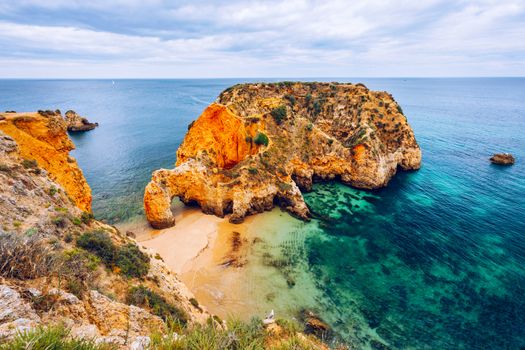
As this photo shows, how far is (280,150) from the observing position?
35.2 metres

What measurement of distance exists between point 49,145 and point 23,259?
47.7 ft

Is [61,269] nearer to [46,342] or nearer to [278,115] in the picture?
[46,342]

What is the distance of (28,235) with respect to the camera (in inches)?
414

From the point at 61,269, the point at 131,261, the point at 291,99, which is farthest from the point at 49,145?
the point at 291,99

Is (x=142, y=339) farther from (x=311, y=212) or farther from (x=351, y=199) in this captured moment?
(x=351, y=199)

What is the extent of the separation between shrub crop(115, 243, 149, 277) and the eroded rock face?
13051mm

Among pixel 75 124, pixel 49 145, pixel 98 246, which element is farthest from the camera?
pixel 75 124

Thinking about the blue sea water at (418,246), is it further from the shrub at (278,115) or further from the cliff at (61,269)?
the cliff at (61,269)

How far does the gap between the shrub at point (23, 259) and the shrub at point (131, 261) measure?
3.75 metres

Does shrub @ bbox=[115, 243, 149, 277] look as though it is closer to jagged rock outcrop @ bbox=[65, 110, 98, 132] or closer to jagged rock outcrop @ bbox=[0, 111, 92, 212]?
jagged rock outcrop @ bbox=[0, 111, 92, 212]


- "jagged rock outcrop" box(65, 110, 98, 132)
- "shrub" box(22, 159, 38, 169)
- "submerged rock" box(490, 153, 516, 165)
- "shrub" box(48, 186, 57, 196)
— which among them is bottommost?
→ "submerged rock" box(490, 153, 516, 165)

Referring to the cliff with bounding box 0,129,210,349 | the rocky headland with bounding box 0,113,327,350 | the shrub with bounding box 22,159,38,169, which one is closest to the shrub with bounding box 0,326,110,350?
the rocky headland with bounding box 0,113,327,350

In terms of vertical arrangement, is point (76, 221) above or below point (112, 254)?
above

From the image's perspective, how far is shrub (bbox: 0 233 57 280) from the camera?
805 cm
